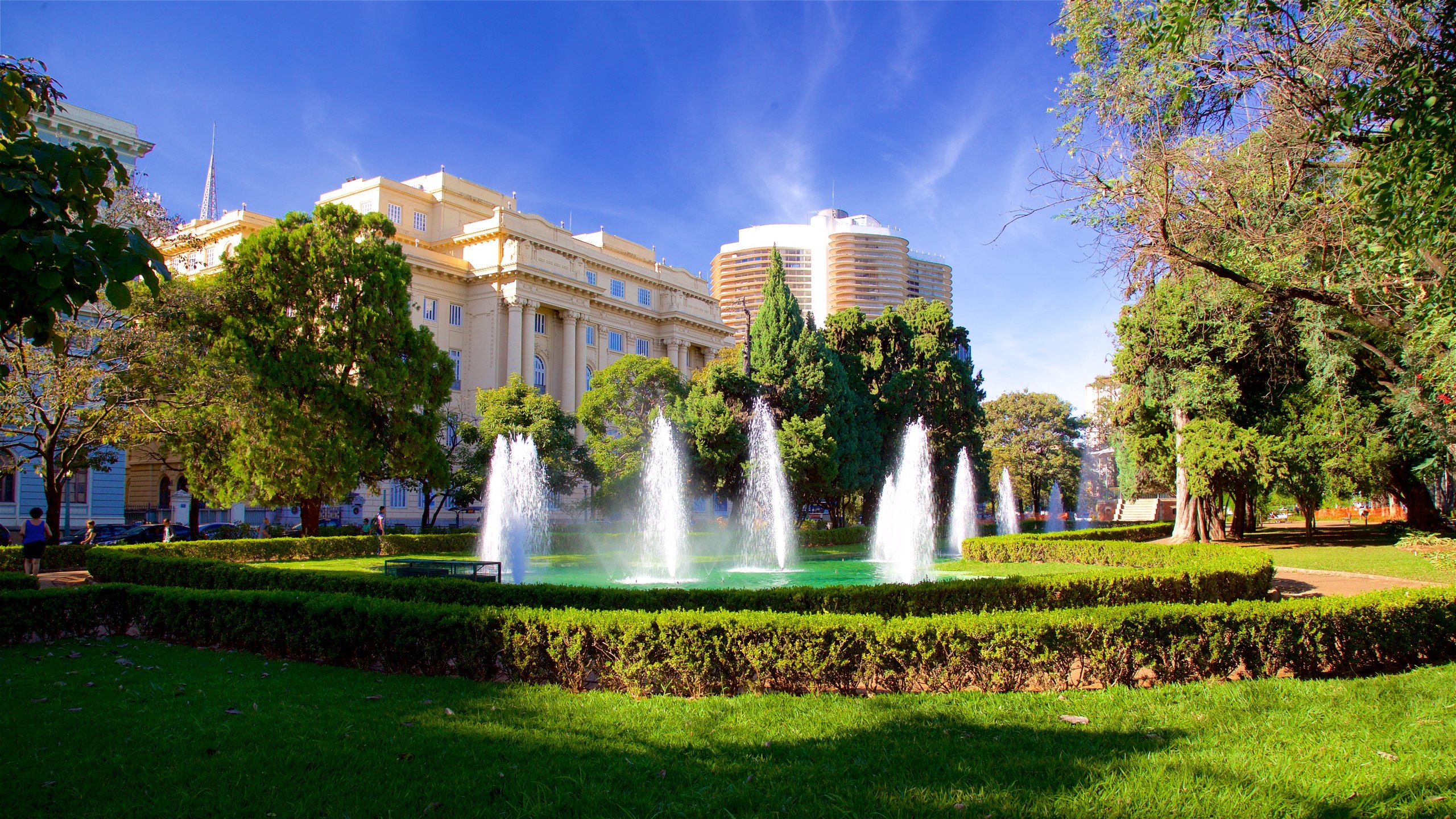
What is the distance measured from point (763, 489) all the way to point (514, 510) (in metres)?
9.83

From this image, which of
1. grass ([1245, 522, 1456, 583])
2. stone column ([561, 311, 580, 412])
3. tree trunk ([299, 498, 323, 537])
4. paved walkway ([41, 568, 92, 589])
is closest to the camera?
paved walkway ([41, 568, 92, 589])

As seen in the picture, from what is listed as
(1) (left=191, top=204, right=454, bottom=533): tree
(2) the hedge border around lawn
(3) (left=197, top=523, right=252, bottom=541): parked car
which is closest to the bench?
(2) the hedge border around lawn

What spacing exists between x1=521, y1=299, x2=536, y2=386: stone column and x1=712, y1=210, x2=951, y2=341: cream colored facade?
246ft

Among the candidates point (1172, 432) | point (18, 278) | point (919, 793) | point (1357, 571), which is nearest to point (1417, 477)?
point (1172, 432)

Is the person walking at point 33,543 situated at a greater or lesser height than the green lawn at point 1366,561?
greater

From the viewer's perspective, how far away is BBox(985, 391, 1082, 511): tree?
188 feet

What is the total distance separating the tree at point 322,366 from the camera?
22.3 m

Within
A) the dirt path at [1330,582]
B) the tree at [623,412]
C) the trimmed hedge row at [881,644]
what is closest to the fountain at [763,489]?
the tree at [623,412]

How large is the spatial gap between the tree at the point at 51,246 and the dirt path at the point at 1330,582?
1549 cm

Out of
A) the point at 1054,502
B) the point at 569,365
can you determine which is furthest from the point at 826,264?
the point at 569,365

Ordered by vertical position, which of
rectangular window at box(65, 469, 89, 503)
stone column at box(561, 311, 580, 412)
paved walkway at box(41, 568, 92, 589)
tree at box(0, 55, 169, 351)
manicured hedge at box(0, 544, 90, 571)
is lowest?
paved walkway at box(41, 568, 92, 589)

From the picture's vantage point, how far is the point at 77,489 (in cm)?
3155

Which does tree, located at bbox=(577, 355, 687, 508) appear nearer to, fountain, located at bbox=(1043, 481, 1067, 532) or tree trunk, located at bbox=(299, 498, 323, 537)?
tree trunk, located at bbox=(299, 498, 323, 537)

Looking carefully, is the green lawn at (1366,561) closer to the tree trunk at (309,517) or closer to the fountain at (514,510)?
the fountain at (514,510)
